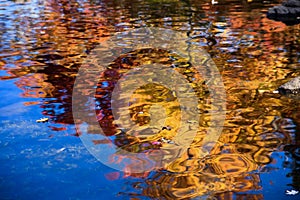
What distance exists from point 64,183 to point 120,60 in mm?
5069

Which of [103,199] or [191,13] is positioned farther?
[191,13]

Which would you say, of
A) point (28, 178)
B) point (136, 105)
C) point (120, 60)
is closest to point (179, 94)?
point (136, 105)

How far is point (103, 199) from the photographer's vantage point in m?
3.67

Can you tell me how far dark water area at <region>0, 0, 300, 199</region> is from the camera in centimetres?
389

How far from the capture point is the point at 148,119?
5.57m

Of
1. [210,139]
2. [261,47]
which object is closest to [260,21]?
[261,47]

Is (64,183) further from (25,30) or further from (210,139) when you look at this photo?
(25,30)

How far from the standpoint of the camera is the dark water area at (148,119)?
12.8ft

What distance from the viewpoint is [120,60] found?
8727mm

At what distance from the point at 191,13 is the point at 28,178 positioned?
12.2 metres

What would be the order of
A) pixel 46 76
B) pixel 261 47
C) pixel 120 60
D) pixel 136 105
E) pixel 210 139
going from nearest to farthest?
pixel 210 139, pixel 136 105, pixel 46 76, pixel 120 60, pixel 261 47

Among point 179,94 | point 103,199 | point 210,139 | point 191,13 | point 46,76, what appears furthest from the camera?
point 191,13

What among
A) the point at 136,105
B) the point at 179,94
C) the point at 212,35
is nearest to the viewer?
the point at 136,105

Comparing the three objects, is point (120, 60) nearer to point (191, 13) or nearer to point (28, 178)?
point (28, 178)
